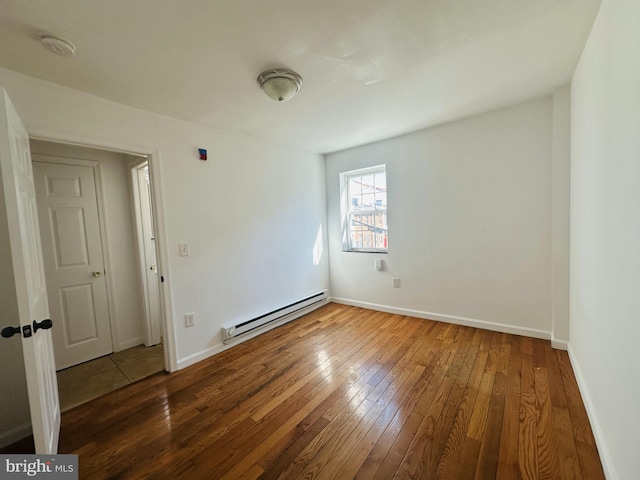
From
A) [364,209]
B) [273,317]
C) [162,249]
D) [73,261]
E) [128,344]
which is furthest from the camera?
[364,209]

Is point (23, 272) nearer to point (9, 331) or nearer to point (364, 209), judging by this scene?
point (9, 331)

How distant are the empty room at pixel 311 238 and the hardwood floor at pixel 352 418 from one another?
2cm

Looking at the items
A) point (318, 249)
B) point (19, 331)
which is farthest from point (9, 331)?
point (318, 249)

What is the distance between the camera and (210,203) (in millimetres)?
2760

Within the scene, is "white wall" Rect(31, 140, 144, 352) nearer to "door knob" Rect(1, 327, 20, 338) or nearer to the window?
"door knob" Rect(1, 327, 20, 338)

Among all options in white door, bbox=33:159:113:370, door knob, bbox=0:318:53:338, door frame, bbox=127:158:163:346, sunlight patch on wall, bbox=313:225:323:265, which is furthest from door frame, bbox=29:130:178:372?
sunlight patch on wall, bbox=313:225:323:265

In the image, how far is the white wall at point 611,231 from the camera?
1.05 meters

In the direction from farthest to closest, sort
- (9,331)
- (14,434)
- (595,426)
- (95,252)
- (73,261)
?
(95,252), (73,261), (14,434), (595,426), (9,331)

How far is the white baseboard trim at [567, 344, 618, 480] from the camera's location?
1272 mm

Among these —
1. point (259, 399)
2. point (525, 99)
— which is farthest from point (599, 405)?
point (525, 99)

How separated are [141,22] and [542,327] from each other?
3984 millimetres

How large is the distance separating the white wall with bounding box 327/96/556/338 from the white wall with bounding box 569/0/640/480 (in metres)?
0.74

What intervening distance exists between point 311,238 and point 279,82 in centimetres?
241

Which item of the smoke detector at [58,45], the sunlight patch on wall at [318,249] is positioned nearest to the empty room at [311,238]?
the smoke detector at [58,45]
